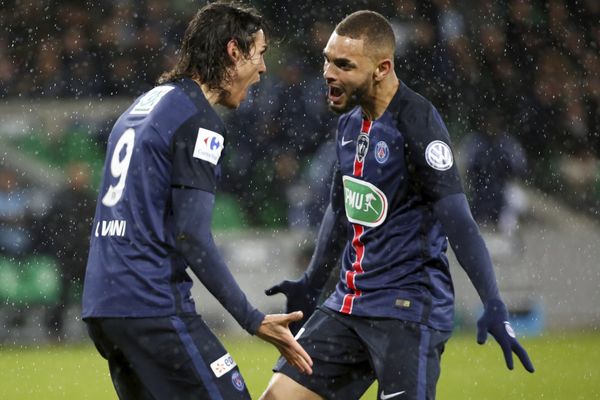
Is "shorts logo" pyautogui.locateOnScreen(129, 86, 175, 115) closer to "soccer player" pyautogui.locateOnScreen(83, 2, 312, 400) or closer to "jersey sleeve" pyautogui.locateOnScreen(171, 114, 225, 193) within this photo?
"soccer player" pyautogui.locateOnScreen(83, 2, 312, 400)

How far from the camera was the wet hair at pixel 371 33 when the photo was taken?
4.06 meters

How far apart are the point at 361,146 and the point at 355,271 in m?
0.44

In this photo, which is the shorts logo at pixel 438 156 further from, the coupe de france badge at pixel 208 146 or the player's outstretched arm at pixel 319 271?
the coupe de france badge at pixel 208 146

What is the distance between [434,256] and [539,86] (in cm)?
799

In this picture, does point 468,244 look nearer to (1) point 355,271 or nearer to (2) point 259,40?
(1) point 355,271

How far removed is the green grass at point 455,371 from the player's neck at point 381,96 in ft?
11.1

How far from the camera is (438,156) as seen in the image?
3.79m

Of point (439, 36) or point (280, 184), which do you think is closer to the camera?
point (280, 184)

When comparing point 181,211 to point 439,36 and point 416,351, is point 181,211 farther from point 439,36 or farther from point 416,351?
point 439,36

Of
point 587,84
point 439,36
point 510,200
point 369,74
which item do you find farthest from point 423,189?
point 587,84

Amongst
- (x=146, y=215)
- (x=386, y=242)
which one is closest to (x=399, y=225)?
(x=386, y=242)

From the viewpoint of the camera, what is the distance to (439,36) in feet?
37.4

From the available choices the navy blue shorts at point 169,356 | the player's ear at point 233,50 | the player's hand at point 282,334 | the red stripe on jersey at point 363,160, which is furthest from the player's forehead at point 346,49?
the navy blue shorts at point 169,356

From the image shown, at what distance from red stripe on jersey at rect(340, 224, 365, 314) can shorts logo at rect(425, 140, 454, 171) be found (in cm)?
38
